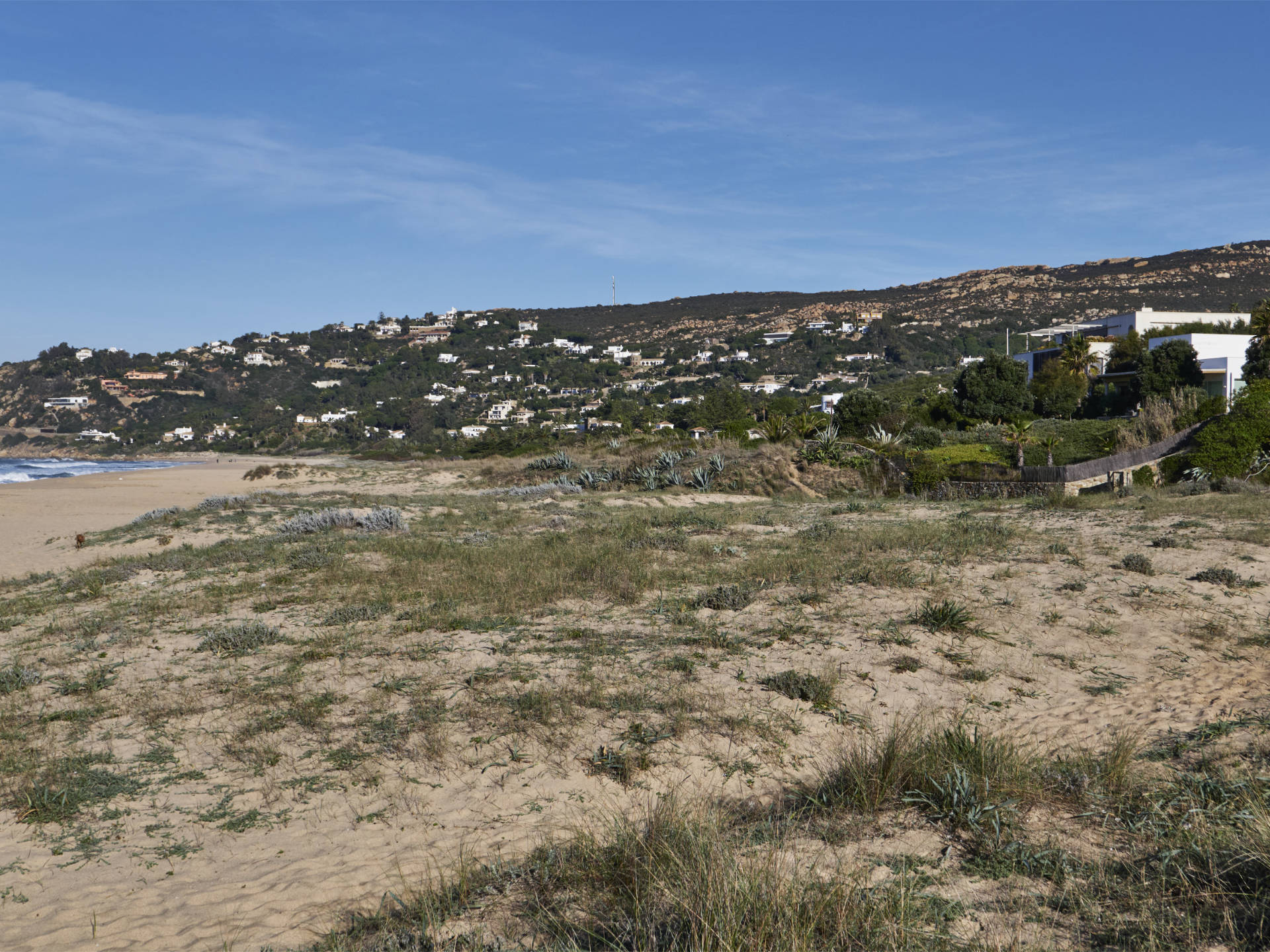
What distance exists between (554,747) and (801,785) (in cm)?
177

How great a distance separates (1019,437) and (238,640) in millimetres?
22734

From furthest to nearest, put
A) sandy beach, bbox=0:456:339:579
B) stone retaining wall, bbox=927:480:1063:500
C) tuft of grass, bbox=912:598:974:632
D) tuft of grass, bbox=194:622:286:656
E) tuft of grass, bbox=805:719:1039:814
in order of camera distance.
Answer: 1. stone retaining wall, bbox=927:480:1063:500
2. sandy beach, bbox=0:456:339:579
3. tuft of grass, bbox=194:622:286:656
4. tuft of grass, bbox=912:598:974:632
5. tuft of grass, bbox=805:719:1039:814

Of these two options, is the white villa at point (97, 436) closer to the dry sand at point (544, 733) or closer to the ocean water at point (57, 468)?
the ocean water at point (57, 468)

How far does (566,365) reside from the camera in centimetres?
12912

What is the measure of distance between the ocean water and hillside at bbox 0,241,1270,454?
16.1m

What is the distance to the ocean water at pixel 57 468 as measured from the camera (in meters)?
51.1

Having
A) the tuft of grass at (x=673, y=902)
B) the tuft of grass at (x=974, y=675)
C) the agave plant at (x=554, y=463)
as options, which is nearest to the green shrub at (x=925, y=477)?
the agave plant at (x=554, y=463)

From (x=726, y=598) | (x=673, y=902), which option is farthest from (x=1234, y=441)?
(x=673, y=902)

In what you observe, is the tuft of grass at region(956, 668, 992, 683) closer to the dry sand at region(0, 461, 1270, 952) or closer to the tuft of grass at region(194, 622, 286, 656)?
the dry sand at region(0, 461, 1270, 952)

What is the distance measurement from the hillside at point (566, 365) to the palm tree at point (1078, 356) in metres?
25.5

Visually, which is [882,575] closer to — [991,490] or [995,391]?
[991,490]

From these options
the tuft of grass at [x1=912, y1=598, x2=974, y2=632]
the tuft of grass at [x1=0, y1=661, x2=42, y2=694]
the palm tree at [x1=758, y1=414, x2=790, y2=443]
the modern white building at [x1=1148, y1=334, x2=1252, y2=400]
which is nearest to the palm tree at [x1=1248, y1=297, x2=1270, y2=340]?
the modern white building at [x1=1148, y1=334, x2=1252, y2=400]

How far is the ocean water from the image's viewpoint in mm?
51062

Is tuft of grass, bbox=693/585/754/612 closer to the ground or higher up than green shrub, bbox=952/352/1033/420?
closer to the ground
